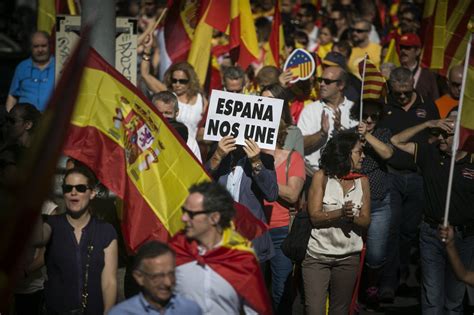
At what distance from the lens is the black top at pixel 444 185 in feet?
28.8

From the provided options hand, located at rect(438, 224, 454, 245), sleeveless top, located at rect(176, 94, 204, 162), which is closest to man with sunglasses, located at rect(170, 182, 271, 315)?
hand, located at rect(438, 224, 454, 245)

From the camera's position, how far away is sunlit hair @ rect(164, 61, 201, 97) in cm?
1067

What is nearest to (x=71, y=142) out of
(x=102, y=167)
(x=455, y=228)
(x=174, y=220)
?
(x=102, y=167)

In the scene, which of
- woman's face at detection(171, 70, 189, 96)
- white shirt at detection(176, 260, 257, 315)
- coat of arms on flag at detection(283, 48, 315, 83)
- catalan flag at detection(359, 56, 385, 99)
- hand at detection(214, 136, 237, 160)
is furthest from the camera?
coat of arms on flag at detection(283, 48, 315, 83)

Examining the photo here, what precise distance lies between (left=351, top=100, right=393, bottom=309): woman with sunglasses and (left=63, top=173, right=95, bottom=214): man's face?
3187mm

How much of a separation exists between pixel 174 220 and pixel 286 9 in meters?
11.4

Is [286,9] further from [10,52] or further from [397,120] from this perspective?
[397,120]

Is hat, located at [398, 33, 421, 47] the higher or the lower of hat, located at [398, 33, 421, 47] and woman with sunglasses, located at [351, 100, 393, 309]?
the higher

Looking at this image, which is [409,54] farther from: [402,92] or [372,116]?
[372,116]

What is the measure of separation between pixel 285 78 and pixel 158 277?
536 cm

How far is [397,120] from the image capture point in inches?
414

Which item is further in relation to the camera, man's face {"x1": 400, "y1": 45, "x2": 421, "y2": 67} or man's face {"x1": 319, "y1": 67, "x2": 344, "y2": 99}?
man's face {"x1": 400, "y1": 45, "x2": 421, "y2": 67}

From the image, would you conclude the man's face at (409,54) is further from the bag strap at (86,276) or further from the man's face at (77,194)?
the bag strap at (86,276)

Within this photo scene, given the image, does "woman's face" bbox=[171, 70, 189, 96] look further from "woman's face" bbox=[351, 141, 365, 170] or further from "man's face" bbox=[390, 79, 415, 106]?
"woman's face" bbox=[351, 141, 365, 170]
